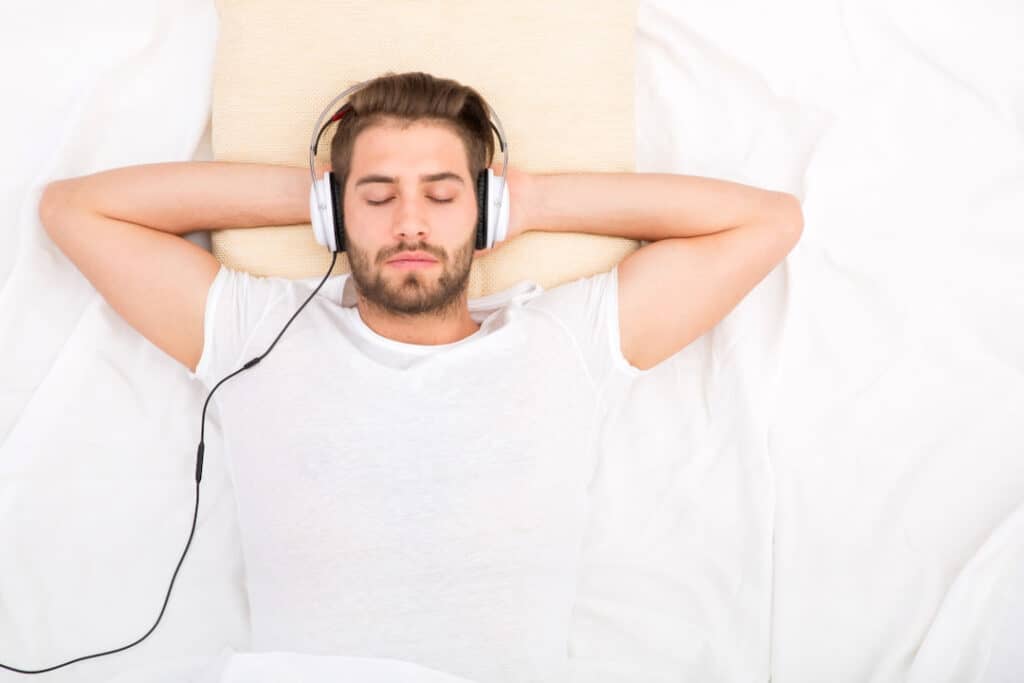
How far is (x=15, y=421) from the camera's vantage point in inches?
71.3

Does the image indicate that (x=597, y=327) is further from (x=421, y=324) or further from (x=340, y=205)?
(x=340, y=205)

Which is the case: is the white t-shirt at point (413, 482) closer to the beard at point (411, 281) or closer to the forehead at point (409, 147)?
the beard at point (411, 281)

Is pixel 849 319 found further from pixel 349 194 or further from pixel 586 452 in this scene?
pixel 349 194

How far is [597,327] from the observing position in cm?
175

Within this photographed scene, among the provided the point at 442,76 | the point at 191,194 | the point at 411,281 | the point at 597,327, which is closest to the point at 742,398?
the point at 597,327

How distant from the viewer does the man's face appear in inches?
65.6

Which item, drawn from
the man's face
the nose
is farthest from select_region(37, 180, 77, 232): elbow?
the nose

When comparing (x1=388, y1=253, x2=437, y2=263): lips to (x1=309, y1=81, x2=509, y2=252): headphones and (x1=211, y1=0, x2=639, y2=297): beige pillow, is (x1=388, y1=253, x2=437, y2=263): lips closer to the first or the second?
(x1=309, y1=81, x2=509, y2=252): headphones

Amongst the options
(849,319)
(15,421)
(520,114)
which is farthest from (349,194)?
(849,319)

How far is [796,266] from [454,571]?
988 millimetres

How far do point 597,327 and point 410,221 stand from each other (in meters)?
0.43

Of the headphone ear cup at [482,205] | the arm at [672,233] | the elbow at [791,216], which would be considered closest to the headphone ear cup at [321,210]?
the headphone ear cup at [482,205]

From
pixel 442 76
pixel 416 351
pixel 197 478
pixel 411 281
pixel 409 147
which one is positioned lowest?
pixel 197 478

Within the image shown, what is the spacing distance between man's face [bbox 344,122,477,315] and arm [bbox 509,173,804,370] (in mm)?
197
